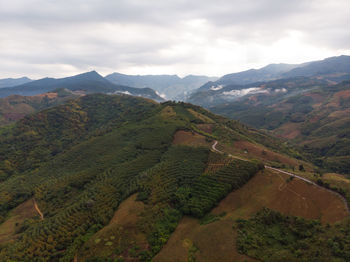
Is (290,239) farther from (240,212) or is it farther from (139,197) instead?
(139,197)

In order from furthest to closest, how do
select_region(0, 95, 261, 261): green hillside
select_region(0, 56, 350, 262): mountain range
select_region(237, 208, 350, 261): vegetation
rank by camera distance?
1. select_region(0, 95, 261, 261): green hillside
2. select_region(0, 56, 350, 262): mountain range
3. select_region(237, 208, 350, 261): vegetation

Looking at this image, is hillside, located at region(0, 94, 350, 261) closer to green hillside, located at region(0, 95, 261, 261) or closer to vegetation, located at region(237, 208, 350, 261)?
green hillside, located at region(0, 95, 261, 261)

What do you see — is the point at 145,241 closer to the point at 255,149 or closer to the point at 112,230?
the point at 112,230

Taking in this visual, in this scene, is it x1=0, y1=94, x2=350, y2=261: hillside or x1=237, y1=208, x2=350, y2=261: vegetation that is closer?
x1=237, y1=208, x2=350, y2=261: vegetation

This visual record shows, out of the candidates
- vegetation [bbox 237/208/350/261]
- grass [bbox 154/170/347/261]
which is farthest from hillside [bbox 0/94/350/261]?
vegetation [bbox 237/208/350/261]

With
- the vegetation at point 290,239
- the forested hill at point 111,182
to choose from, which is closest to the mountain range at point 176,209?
the vegetation at point 290,239

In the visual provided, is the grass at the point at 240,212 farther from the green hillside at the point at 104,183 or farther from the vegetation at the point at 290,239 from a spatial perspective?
the green hillside at the point at 104,183

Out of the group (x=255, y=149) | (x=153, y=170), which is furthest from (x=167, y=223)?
(x=255, y=149)

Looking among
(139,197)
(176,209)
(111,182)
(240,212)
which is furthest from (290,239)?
(111,182)

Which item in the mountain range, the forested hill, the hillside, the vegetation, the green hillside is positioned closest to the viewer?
the vegetation
